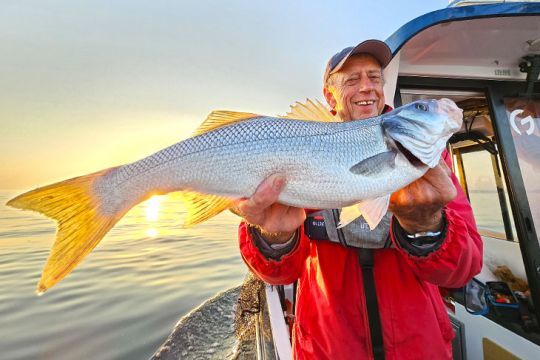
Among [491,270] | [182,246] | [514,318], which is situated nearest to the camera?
[514,318]

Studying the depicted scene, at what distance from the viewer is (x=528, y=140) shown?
12.8ft

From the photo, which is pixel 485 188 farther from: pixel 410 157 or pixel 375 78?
pixel 410 157

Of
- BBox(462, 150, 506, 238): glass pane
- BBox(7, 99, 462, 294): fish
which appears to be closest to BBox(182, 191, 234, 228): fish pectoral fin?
BBox(7, 99, 462, 294): fish

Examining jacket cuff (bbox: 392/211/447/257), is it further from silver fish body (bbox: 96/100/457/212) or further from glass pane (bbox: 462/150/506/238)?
glass pane (bbox: 462/150/506/238)

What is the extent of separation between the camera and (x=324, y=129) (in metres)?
2.08

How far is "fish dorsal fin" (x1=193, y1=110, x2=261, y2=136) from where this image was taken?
2.15m

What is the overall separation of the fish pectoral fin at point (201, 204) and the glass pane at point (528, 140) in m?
3.69

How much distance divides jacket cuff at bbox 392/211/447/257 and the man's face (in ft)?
3.98

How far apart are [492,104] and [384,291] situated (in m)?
3.28

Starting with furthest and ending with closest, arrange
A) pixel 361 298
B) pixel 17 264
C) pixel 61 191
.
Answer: pixel 17 264
pixel 361 298
pixel 61 191

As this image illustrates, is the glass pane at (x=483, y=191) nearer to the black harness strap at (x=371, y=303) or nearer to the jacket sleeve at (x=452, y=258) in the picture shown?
the jacket sleeve at (x=452, y=258)

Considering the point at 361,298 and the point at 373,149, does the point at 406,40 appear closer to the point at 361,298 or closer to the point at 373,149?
the point at 373,149

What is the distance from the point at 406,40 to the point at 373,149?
2.00 m

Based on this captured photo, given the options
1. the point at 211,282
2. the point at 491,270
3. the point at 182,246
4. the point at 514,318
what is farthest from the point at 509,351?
the point at 182,246
